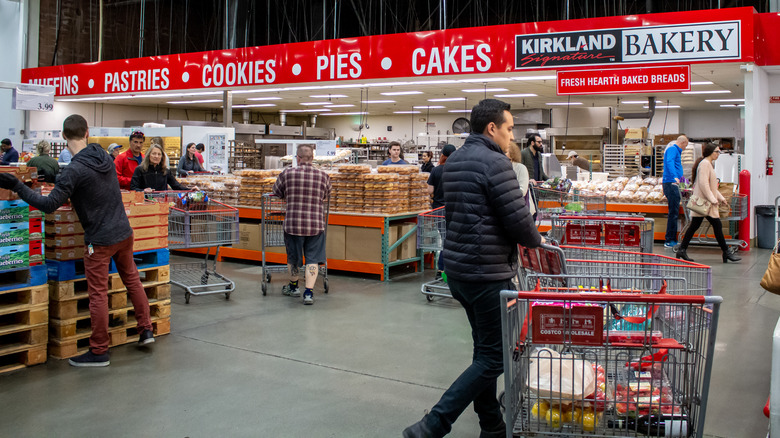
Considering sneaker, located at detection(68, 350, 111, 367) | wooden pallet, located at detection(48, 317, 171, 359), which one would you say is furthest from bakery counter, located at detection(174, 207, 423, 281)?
sneaker, located at detection(68, 350, 111, 367)

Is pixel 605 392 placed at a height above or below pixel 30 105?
below

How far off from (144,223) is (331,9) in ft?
64.7

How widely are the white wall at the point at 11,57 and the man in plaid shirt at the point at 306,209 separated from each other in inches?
640

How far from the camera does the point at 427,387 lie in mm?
4305

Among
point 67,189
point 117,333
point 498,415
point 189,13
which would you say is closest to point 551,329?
point 498,415

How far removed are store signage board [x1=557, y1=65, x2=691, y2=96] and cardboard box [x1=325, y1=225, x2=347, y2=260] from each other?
4.48m

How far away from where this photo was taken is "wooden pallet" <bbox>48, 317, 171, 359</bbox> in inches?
191

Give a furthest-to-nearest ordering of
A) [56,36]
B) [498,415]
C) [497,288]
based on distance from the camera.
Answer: [56,36] < [498,415] < [497,288]

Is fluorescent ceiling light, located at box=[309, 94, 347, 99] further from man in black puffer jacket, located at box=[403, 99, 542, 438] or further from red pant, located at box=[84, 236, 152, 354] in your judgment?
man in black puffer jacket, located at box=[403, 99, 542, 438]

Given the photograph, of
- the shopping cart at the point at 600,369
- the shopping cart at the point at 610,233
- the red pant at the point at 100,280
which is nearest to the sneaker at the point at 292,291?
the red pant at the point at 100,280

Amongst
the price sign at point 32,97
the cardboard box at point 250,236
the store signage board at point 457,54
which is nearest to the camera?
the cardboard box at point 250,236

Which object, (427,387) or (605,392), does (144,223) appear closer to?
(427,387)
